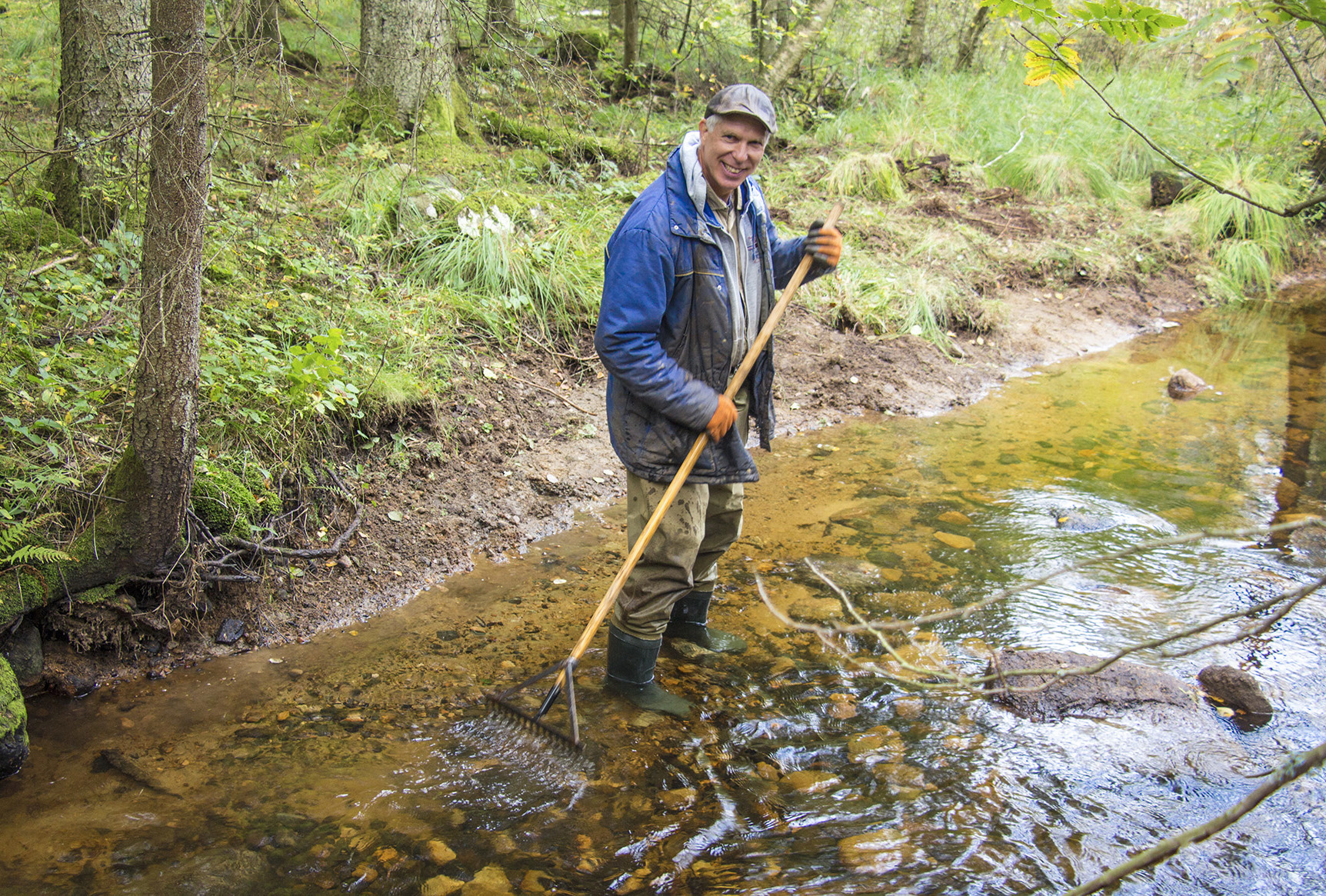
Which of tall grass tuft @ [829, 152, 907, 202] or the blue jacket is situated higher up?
tall grass tuft @ [829, 152, 907, 202]

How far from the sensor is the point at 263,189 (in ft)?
18.3

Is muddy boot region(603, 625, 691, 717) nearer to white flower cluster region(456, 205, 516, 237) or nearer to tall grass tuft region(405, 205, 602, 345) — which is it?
tall grass tuft region(405, 205, 602, 345)

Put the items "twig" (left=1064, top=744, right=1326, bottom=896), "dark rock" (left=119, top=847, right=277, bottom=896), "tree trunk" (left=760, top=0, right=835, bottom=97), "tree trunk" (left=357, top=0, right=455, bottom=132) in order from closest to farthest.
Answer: "twig" (left=1064, top=744, right=1326, bottom=896) < "dark rock" (left=119, top=847, right=277, bottom=896) < "tree trunk" (left=357, top=0, right=455, bottom=132) < "tree trunk" (left=760, top=0, right=835, bottom=97)

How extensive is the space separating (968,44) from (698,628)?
12.7 m

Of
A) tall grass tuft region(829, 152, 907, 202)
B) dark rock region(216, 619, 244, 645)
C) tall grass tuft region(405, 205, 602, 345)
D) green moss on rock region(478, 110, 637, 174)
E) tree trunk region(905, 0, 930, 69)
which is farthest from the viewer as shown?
tree trunk region(905, 0, 930, 69)

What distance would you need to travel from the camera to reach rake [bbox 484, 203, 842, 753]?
2.96m

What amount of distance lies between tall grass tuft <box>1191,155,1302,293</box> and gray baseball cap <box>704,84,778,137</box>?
9.89 meters

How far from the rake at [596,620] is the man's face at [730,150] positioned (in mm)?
501

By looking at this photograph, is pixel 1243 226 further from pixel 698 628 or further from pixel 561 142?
pixel 698 628

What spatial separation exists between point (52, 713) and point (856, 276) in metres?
6.59

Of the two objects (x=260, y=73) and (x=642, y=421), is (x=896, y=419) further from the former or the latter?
(x=260, y=73)

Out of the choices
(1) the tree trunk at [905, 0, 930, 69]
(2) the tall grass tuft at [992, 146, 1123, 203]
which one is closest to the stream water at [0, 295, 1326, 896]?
(2) the tall grass tuft at [992, 146, 1123, 203]

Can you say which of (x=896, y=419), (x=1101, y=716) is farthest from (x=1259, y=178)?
(x=1101, y=716)

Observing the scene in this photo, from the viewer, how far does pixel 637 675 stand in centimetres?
Answer: 332
